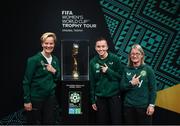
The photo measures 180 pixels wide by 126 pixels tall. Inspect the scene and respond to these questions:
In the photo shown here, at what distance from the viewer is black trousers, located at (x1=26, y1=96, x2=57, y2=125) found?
4.83 m

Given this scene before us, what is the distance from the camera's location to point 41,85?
4840mm

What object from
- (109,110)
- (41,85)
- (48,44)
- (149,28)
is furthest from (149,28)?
(41,85)

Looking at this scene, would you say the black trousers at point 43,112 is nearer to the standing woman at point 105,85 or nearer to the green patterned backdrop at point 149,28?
the standing woman at point 105,85

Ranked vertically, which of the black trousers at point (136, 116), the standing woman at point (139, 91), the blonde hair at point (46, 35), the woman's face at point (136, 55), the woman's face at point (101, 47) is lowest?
the black trousers at point (136, 116)

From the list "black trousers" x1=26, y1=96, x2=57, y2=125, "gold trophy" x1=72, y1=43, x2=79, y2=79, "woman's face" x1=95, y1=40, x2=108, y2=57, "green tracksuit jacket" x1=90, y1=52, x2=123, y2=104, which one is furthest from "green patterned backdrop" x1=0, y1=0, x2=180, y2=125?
"black trousers" x1=26, y1=96, x2=57, y2=125

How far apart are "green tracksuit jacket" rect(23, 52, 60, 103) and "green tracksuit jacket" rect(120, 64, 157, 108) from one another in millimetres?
1089

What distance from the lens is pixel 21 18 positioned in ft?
17.4

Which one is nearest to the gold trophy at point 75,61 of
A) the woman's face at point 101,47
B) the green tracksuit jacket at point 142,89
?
the woman's face at point 101,47

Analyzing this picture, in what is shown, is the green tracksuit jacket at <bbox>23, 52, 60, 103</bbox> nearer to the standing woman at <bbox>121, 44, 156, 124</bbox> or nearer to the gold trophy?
the gold trophy

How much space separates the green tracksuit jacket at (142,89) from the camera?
15.3 feet

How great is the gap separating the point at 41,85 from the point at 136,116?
1377mm

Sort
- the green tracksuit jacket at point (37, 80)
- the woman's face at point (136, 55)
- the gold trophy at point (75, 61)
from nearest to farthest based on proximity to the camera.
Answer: the woman's face at point (136, 55) < the green tracksuit jacket at point (37, 80) < the gold trophy at point (75, 61)

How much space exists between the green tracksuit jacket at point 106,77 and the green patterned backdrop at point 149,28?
1.28ft

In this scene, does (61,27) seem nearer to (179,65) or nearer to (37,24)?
(37,24)
